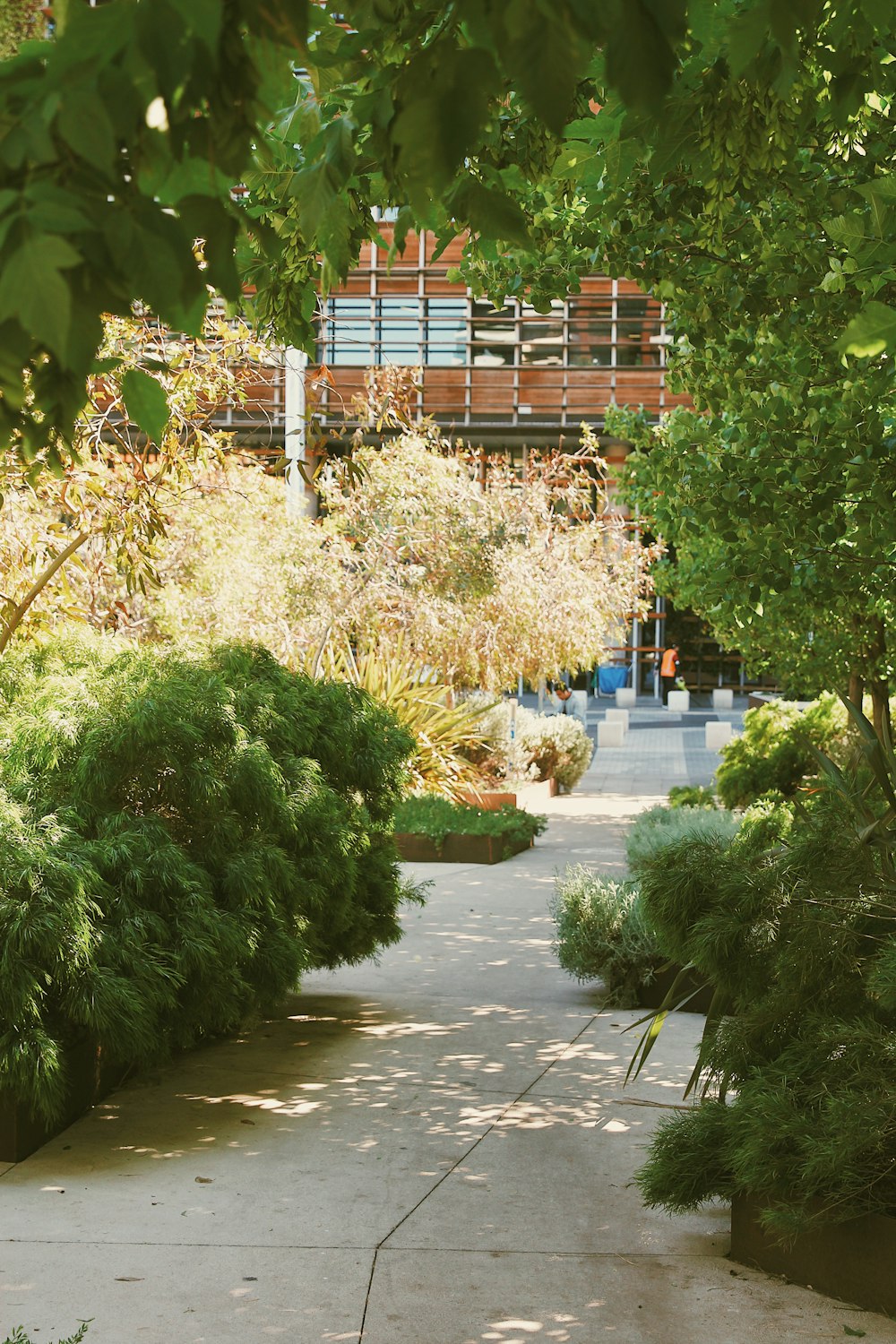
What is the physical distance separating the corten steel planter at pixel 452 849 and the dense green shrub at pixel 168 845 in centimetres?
578

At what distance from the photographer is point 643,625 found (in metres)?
40.6

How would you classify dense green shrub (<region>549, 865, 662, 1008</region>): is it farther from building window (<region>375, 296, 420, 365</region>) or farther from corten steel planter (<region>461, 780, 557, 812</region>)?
building window (<region>375, 296, 420, 365</region>)

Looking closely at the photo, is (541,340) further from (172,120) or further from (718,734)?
(172,120)

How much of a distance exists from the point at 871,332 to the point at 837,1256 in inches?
117

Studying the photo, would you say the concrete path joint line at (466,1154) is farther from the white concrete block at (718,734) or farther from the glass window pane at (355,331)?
the glass window pane at (355,331)

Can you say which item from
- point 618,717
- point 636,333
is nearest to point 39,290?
point 618,717

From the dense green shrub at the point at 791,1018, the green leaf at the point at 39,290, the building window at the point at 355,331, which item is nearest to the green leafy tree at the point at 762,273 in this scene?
the dense green shrub at the point at 791,1018

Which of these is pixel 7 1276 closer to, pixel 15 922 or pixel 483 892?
pixel 15 922

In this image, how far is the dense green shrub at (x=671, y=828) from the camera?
8.77 meters

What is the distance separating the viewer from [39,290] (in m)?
1.22

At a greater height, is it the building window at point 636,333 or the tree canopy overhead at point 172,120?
the building window at point 636,333

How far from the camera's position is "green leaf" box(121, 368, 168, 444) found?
5.88 feet

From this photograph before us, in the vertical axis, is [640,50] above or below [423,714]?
above

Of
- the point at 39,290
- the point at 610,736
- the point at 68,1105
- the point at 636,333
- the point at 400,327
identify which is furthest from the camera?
the point at 400,327
